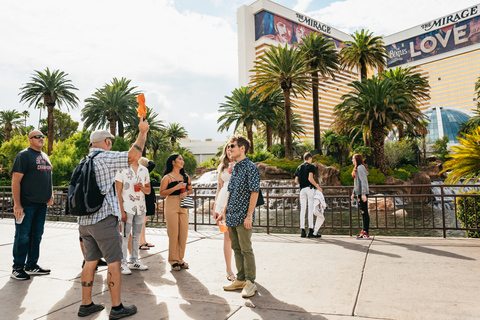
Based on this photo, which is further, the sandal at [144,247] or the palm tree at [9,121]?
the palm tree at [9,121]

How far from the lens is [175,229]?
16.6 feet

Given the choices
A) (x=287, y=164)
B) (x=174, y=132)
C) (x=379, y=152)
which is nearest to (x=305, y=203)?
(x=287, y=164)

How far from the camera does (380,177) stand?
31.2 metres

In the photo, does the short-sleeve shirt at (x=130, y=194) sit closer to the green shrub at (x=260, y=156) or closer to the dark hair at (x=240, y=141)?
the dark hair at (x=240, y=141)

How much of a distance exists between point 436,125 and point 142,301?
107m

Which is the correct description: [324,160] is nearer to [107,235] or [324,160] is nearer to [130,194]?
[130,194]

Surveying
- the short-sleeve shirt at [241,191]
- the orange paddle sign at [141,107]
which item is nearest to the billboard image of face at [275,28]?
the short-sleeve shirt at [241,191]

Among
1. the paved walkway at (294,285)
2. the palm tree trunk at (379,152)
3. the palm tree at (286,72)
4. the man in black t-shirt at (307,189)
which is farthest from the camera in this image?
the palm tree at (286,72)

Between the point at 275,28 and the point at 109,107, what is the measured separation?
260ft

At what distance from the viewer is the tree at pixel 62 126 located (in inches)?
2665

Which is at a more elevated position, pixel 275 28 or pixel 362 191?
pixel 275 28

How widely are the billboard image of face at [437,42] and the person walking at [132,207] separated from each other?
4918 inches

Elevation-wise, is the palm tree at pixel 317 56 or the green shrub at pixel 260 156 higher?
the palm tree at pixel 317 56

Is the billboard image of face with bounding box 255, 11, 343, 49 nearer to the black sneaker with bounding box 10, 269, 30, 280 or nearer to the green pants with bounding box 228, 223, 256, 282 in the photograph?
the green pants with bounding box 228, 223, 256, 282
